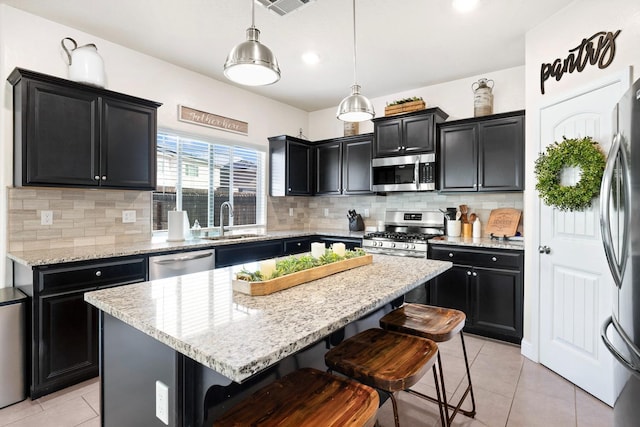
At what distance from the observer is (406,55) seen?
11.2ft

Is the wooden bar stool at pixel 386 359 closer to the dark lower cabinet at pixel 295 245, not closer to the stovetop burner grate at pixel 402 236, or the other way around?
the stovetop burner grate at pixel 402 236

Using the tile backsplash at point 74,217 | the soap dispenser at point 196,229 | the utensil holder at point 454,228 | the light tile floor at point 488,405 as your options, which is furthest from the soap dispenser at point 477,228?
the tile backsplash at point 74,217

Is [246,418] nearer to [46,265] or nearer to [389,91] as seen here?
[46,265]

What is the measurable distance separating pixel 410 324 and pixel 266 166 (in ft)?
11.5

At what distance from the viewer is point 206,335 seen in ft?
3.20

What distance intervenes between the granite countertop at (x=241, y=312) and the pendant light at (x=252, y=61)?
111 centimetres

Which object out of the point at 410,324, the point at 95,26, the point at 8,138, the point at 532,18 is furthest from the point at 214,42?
the point at 410,324

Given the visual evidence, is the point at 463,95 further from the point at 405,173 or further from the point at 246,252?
the point at 246,252

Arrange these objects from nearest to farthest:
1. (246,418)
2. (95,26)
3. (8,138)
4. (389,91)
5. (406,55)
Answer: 1. (246,418)
2. (8,138)
3. (95,26)
4. (406,55)
5. (389,91)

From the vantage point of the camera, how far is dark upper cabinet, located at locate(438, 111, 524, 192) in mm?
3371

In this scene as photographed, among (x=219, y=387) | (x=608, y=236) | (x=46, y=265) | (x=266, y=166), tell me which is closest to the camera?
(x=219, y=387)

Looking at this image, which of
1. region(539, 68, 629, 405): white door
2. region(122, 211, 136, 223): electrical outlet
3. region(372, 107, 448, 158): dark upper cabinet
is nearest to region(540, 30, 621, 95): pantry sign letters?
region(539, 68, 629, 405): white door

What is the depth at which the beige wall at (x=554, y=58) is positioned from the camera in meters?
2.13

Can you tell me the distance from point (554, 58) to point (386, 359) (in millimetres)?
2823
